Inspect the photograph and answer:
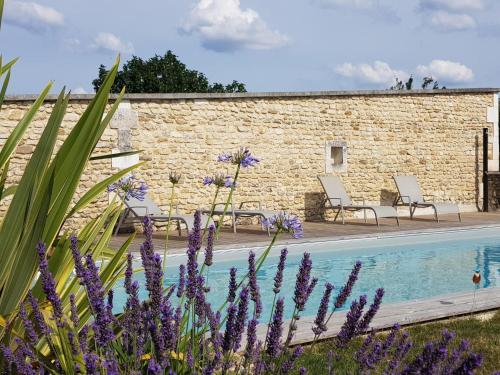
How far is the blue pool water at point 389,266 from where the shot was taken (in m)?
7.97

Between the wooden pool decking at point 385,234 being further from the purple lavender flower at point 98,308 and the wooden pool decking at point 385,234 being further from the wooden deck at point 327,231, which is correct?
the purple lavender flower at point 98,308

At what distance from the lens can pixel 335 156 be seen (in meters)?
14.2

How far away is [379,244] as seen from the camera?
11.1 meters

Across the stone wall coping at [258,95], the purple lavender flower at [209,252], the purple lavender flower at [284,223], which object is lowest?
the purple lavender flower at [209,252]

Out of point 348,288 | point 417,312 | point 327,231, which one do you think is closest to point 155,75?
point 327,231

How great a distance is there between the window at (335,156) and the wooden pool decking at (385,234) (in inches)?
40.8

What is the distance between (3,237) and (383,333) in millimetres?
2794

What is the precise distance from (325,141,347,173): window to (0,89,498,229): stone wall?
0.07 m

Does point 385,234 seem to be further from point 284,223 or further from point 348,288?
point 348,288

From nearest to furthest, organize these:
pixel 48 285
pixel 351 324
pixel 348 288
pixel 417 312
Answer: pixel 48 285 < pixel 351 324 < pixel 348 288 < pixel 417 312

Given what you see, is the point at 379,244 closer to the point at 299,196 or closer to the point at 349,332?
the point at 299,196

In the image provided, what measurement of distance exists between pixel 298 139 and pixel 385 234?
9.94ft

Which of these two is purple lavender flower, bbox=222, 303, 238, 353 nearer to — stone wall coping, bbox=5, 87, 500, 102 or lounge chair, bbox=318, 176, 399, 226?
stone wall coping, bbox=5, 87, 500, 102

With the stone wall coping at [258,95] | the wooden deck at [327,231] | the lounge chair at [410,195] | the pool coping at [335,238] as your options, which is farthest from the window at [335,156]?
the pool coping at [335,238]
